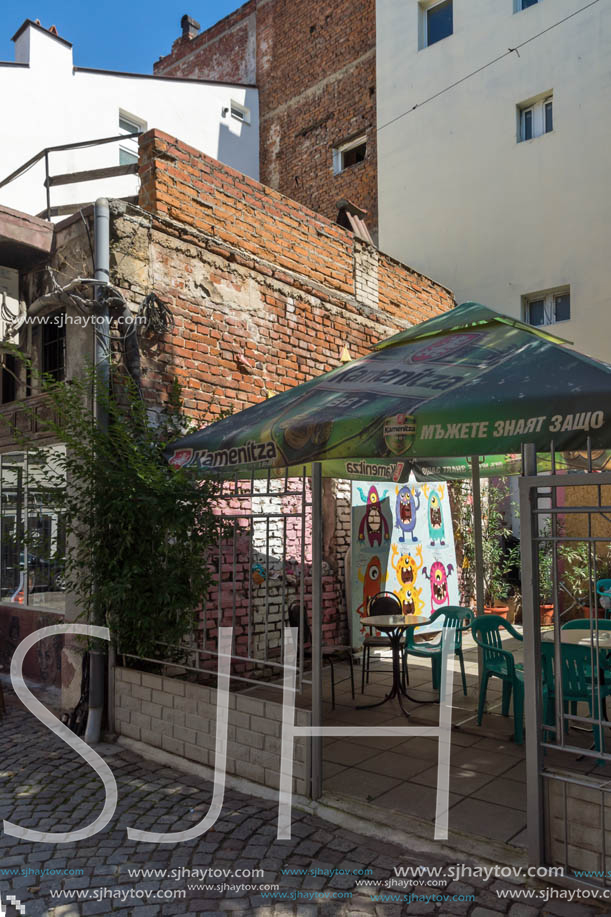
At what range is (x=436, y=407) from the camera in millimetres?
3840

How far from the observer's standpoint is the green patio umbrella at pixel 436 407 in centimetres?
354

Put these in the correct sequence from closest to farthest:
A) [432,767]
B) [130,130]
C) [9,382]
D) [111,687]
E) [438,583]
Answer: [432,767], [111,687], [9,382], [438,583], [130,130]

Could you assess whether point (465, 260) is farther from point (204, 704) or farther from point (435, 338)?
point (204, 704)

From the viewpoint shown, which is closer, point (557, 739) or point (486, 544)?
point (557, 739)

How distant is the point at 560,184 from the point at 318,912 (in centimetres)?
1109

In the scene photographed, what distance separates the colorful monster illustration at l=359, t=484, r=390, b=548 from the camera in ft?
26.6

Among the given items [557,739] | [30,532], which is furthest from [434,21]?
[557,739]

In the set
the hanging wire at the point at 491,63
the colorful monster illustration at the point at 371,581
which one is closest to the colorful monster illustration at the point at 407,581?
the colorful monster illustration at the point at 371,581

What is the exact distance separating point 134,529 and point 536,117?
34.0 feet

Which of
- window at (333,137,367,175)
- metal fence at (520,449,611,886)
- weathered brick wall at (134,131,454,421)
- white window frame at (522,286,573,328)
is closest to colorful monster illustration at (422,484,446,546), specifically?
weathered brick wall at (134,131,454,421)

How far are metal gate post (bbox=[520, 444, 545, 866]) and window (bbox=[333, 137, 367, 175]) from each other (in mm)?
12646

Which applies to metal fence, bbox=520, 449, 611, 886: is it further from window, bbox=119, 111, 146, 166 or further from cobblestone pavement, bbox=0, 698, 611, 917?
window, bbox=119, 111, 146, 166

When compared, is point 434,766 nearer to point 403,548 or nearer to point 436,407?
point 436,407

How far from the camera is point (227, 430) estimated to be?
505 cm
